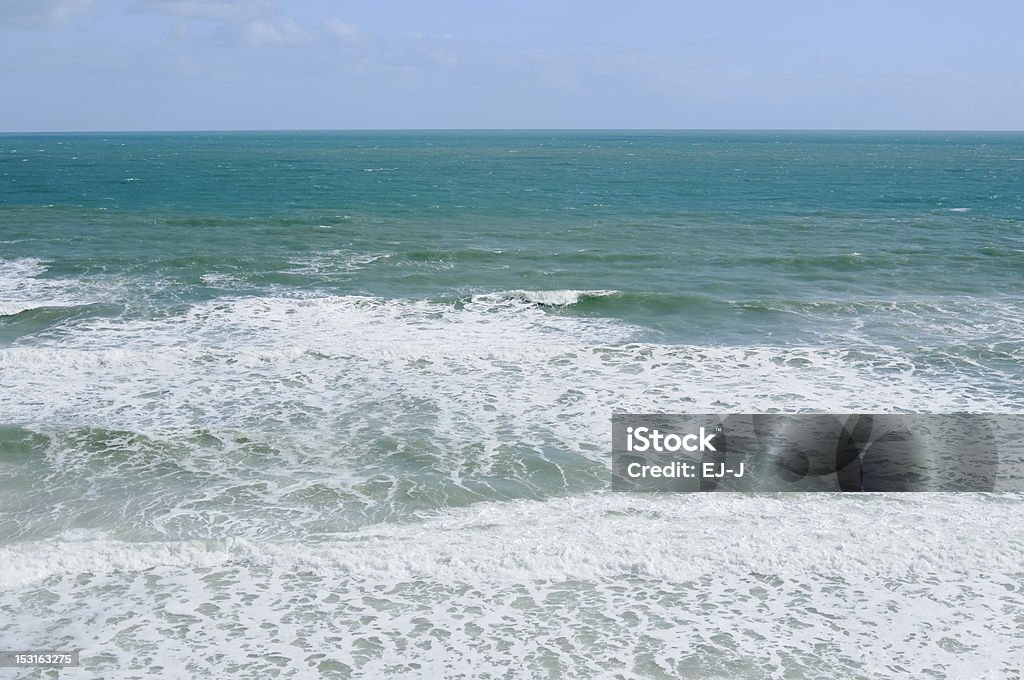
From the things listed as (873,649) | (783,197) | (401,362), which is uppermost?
(783,197)

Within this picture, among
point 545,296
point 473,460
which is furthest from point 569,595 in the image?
point 545,296

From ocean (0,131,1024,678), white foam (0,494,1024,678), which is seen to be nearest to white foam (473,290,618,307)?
ocean (0,131,1024,678)

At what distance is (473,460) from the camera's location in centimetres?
1362

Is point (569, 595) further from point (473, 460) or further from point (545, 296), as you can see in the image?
point (545, 296)

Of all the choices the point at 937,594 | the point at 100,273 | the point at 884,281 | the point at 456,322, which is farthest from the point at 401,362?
the point at 884,281

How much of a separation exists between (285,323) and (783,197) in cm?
4096

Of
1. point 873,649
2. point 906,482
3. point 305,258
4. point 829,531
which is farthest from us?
point 305,258

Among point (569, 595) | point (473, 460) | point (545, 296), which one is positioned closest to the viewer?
point (569, 595)

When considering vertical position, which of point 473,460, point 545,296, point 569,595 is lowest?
point 569,595

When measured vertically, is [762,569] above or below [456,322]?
below

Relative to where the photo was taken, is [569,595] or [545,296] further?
[545,296]

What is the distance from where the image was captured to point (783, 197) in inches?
2120

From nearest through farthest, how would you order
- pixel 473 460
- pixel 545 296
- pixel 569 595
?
pixel 569 595 < pixel 473 460 < pixel 545 296

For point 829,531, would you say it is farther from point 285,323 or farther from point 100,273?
point 100,273
